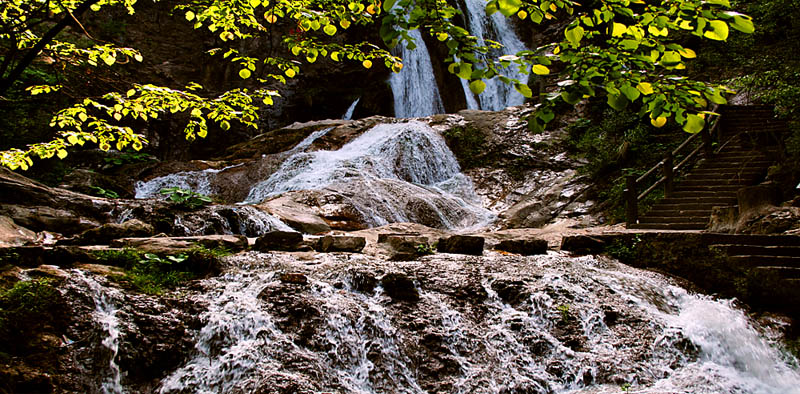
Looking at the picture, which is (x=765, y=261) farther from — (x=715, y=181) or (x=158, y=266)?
(x=158, y=266)

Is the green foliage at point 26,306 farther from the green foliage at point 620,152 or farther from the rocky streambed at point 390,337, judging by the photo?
the green foliage at point 620,152

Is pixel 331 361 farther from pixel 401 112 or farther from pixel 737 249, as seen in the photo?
pixel 401 112

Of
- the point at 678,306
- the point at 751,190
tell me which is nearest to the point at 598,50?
the point at 678,306

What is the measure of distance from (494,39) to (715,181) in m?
18.7

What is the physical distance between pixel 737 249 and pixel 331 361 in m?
6.30

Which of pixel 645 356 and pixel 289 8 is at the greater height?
pixel 289 8

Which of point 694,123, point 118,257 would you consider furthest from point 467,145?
point 694,123

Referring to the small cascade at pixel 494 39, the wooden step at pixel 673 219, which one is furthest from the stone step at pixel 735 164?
the small cascade at pixel 494 39

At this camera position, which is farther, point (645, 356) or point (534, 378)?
point (645, 356)

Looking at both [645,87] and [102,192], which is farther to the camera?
[102,192]

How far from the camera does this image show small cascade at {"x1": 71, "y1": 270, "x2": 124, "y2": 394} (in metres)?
3.59

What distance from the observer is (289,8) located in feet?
12.4

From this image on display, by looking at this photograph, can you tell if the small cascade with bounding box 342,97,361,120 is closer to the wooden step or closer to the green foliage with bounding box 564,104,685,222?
the green foliage with bounding box 564,104,685,222

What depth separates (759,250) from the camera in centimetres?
625
